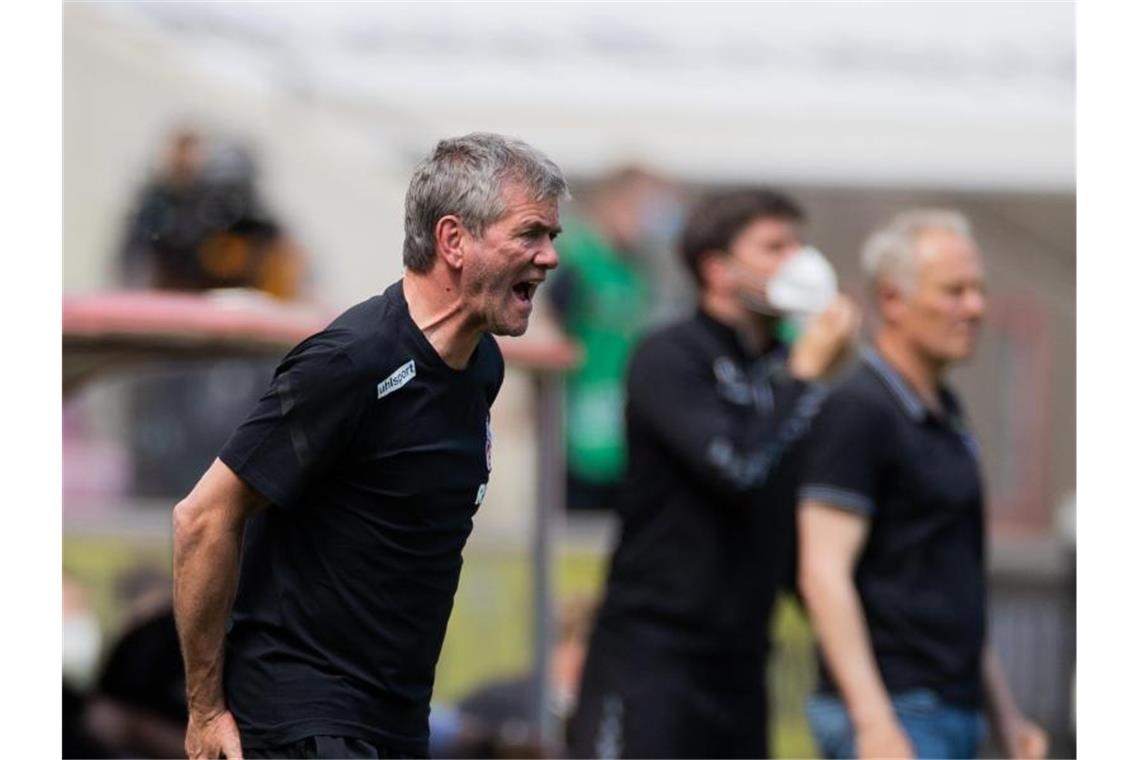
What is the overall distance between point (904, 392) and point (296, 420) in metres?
2.27

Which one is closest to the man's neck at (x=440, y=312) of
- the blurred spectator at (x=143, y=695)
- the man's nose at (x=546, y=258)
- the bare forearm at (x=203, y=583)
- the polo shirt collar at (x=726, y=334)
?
the man's nose at (x=546, y=258)

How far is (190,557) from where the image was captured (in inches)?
141

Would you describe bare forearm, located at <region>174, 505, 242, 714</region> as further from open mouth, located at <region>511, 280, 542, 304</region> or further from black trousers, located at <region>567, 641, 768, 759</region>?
black trousers, located at <region>567, 641, 768, 759</region>

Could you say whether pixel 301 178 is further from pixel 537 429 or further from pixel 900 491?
pixel 900 491

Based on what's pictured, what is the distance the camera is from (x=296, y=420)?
358 cm

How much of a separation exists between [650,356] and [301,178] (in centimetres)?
894

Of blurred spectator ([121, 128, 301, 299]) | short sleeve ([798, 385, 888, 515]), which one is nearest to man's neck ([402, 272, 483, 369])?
short sleeve ([798, 385, 888, 515])

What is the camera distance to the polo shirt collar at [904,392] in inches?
214

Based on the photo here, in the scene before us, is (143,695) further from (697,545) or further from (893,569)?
(893,569)

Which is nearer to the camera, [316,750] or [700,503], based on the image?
[316,750]

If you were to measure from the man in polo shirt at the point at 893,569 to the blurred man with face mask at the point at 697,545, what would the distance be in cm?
23

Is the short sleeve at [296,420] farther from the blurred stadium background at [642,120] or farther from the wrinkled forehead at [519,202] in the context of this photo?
the blurred stadium background at [642,120]

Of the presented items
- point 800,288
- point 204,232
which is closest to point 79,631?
point 204,232

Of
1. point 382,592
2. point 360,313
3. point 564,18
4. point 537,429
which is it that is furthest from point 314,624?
point 564,18
